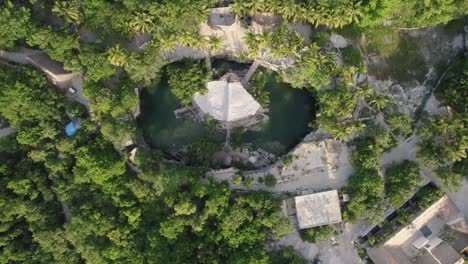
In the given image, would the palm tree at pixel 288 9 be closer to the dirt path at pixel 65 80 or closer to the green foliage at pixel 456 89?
the green foliage at pixel 456 89

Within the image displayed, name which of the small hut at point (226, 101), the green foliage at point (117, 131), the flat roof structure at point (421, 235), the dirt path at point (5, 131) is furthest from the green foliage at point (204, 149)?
the dirt path at point (5, 131)

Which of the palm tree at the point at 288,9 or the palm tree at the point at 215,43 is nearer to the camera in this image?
the palm tree at the point at 288,9

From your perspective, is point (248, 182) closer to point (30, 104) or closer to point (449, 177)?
point (449, 177)

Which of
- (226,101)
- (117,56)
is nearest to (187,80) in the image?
(226,101)

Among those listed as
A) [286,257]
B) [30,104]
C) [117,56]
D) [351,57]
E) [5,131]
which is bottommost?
[286,257]

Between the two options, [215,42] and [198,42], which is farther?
[215,42]

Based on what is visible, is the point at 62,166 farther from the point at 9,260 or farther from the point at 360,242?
the point at 360,242
